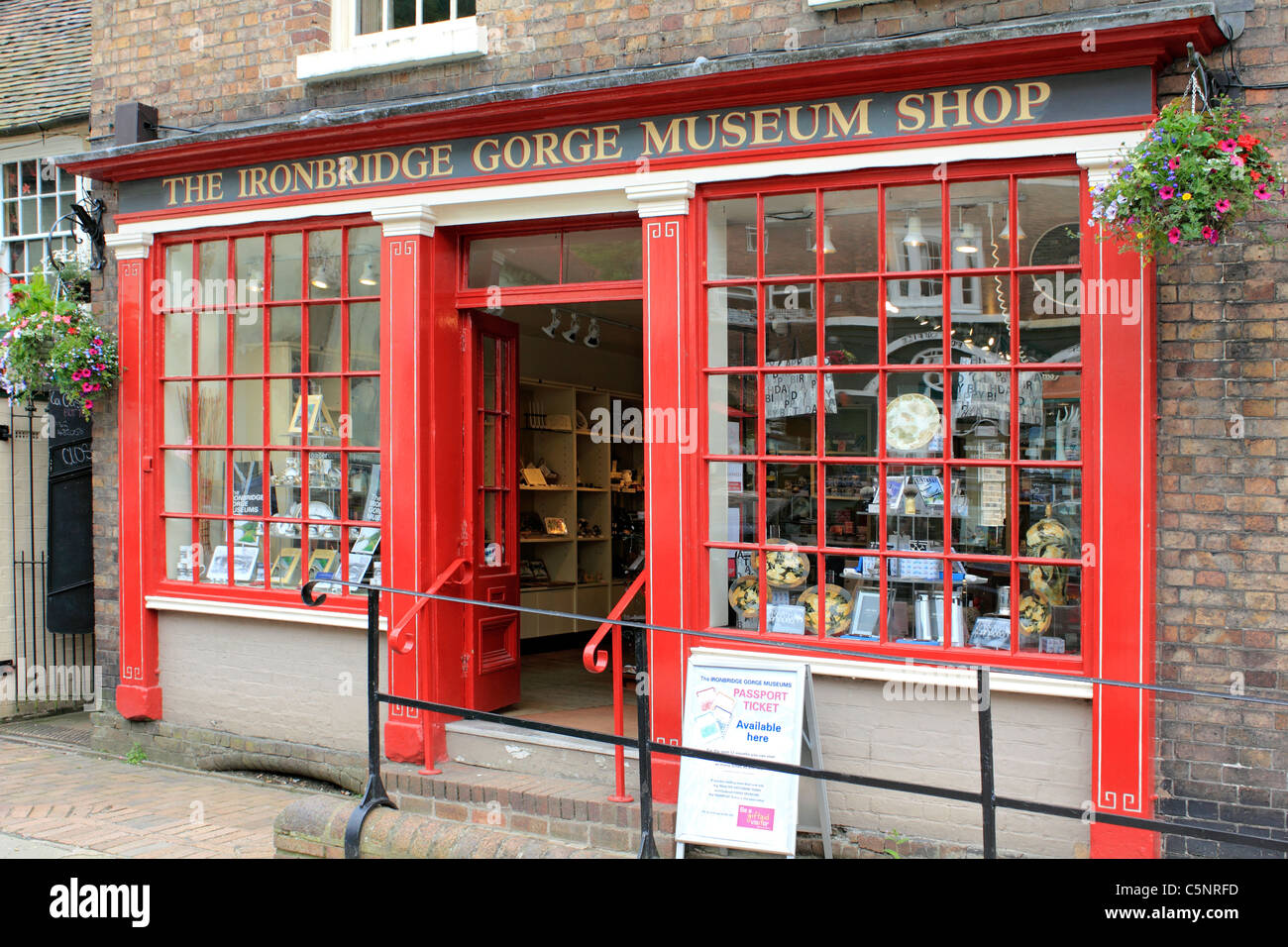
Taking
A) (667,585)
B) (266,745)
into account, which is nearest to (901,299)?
(667,585)

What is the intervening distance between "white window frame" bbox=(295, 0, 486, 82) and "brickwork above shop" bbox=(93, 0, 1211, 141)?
62 millimetres

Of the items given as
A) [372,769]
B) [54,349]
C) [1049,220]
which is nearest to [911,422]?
[1049,220]

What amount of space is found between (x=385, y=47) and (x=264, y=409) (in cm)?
245

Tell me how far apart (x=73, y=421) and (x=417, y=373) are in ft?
11.8

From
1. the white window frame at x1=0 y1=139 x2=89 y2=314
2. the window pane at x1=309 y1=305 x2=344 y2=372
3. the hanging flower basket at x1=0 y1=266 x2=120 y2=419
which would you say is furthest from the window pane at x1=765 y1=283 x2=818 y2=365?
the white window frame at x1=0 y1=139 x2=89 y2=314

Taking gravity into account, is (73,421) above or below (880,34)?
below

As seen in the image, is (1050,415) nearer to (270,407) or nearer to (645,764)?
(645,764)

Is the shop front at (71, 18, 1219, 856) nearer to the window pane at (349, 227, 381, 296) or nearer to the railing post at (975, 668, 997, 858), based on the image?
the window pane at (349, 227, 381, 296)

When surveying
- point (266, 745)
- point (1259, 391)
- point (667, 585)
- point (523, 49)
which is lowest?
point (266, 745)

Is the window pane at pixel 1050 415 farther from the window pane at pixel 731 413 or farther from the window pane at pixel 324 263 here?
the window pane at pixel 324 263

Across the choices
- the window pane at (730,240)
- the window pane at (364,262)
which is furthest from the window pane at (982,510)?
the window pane at (364,262)

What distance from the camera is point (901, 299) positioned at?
221 inches

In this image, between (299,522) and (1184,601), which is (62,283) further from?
(1184,601)

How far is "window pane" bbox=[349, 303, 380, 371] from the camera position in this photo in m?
7.05
